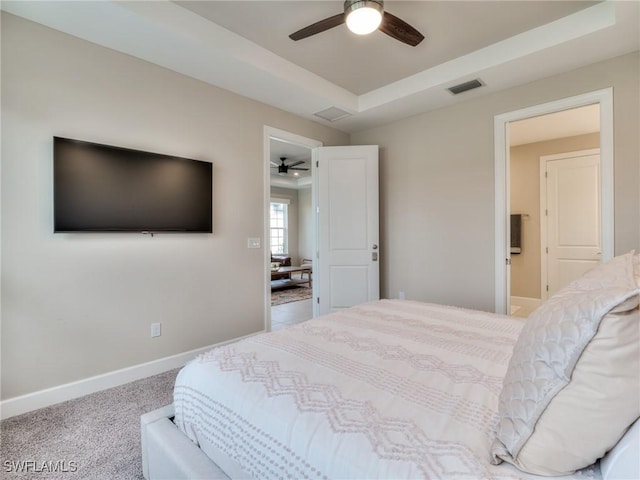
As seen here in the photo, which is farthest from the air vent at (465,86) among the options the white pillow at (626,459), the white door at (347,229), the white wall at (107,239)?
the white pillow at (626,459)

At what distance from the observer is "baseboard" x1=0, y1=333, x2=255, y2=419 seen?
79.7 inches

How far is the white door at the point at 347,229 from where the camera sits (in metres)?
3.96

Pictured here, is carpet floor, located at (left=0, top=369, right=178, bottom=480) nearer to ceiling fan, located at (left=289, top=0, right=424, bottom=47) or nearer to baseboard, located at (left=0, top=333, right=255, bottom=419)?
baseboard, located at (left=0, top=333, right=255, bottom=419)

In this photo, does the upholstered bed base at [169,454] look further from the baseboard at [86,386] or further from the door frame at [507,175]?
the door frame at [507,175]

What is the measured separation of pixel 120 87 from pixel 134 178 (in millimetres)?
739

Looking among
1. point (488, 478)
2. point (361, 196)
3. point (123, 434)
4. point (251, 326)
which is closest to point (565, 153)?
point (361, 196)

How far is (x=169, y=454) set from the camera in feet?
3.77

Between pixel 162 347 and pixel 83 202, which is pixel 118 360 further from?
pixel 83 202

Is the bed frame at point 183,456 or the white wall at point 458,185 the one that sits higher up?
the white wall at point 458,185

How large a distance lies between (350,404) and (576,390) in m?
0.59

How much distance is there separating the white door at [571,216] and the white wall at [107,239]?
4.51 metres

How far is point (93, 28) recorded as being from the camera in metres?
2.18

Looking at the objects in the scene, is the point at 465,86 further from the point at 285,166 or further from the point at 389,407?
the point at 285,166

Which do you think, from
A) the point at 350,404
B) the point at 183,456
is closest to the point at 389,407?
the point at 350,404
